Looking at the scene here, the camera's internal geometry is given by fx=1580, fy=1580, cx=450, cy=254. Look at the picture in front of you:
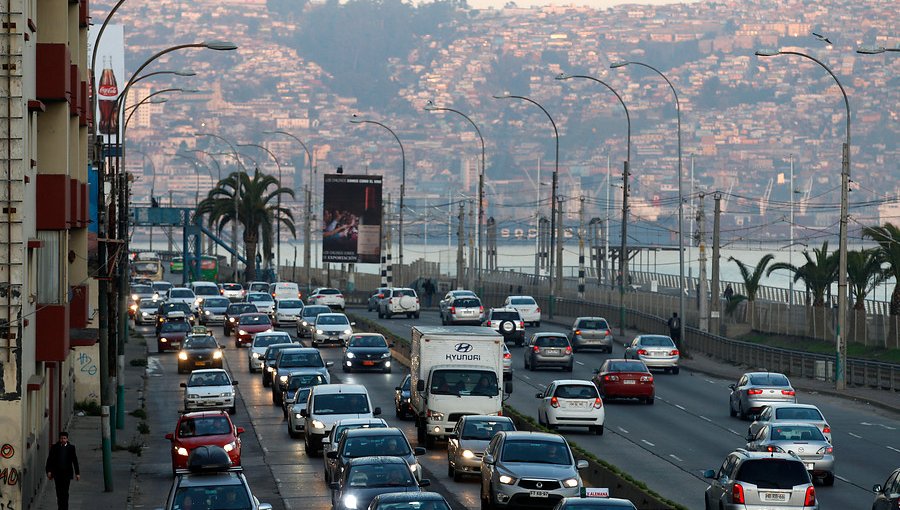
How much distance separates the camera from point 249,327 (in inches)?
2717

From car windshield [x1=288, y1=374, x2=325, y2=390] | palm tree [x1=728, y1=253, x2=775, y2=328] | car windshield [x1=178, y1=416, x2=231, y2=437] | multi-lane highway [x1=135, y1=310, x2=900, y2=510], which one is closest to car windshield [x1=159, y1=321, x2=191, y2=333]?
multi-lane highway [x1=135, y1=310, x2=900, y2=510]

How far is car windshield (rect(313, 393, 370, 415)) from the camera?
121 ft

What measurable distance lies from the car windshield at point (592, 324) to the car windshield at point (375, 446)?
38.0m

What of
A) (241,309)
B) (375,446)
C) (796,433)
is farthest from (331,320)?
(375,446)

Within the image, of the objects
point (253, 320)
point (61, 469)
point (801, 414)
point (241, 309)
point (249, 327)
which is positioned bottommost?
point (61, 469)

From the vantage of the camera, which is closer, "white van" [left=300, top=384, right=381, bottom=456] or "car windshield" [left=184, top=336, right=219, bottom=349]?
"white van" [left=300, top=384, right=381, bottom=456]

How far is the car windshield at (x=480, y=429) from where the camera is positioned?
105 ft

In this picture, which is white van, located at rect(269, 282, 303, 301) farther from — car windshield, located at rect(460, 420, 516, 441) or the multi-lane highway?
car windshield, located at rect(460, 420, 516, 441)

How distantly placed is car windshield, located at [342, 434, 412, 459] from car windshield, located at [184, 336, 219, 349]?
96.8ft

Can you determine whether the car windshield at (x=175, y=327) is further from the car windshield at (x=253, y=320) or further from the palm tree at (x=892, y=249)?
the palm tree at (x=892, y=249)

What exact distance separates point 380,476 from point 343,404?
11.1m

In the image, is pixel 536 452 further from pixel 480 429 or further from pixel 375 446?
pixel 480 429

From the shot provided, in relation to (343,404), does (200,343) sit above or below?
above

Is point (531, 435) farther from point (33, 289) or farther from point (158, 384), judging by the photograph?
point (158, 384)
